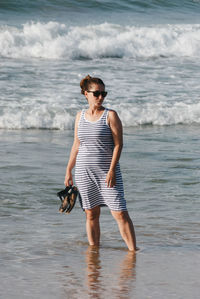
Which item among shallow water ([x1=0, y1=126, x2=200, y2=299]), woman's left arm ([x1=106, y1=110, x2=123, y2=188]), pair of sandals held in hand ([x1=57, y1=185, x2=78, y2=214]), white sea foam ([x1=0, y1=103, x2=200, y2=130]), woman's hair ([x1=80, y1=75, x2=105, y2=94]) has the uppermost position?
woman's hair ([x1=80, y1=75, x2=105, y2=94])

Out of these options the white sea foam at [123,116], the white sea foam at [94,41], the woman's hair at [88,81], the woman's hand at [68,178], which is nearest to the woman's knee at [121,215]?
the woman's hand at [68,178]

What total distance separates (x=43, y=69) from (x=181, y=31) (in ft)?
28.0

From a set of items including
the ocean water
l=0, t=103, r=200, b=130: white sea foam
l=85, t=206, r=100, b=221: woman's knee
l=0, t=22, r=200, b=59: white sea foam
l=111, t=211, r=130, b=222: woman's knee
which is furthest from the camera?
l=0, t=22, r=200, b=59: white sea foam

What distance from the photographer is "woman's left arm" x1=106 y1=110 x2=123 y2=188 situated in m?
4.99

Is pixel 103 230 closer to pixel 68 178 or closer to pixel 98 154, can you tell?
pixel 68 178

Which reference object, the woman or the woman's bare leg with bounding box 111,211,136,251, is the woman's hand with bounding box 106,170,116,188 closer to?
the woman

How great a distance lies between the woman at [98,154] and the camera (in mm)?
5027

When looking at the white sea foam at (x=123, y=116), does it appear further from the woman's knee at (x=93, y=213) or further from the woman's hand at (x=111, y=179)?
the woman's hand at (x=111, y=179)

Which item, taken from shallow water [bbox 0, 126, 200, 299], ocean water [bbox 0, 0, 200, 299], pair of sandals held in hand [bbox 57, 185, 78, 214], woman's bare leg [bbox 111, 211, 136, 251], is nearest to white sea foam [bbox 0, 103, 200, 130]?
ocean water [bbox 0, 0, 200, 299]

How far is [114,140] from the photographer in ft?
16.6

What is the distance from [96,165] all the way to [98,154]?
0.09 m

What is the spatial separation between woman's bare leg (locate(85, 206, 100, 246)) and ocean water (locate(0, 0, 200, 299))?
0.10 metres

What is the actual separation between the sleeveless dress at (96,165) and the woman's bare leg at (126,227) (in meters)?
0.08

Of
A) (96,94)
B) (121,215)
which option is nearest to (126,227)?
(121,215)
